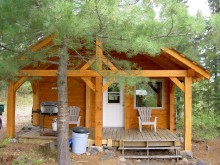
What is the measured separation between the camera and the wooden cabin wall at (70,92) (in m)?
9.15

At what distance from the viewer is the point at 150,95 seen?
917cm

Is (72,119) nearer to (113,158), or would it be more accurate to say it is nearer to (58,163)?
(113,158)

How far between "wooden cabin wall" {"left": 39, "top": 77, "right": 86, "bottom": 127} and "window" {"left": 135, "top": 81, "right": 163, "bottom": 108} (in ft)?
6.03

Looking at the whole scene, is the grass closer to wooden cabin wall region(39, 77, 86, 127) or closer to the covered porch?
the covered porch

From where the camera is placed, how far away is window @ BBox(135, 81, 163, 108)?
9.14m

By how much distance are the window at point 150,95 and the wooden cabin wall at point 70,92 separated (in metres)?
1.84

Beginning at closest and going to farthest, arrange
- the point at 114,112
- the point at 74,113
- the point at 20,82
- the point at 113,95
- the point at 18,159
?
the point at 18,159, the point at 20,82, the point at 74,113, the point at 114,112, the point at 113,95

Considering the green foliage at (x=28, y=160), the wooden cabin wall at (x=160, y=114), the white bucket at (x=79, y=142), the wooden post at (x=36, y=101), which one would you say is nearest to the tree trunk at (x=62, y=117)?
the green foliage at (x=28, y=160)

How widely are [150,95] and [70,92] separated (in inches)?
106

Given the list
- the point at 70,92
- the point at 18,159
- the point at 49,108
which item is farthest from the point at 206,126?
the point at 18,159

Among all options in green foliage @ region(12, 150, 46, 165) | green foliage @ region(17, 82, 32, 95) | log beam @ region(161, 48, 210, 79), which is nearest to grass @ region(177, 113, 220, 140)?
log beam @ region(161, 48, 210, 79)

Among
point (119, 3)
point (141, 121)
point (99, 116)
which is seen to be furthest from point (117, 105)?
point (119, 3)

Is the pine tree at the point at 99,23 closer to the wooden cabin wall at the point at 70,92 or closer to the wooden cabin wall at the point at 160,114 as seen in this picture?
the wooden cabin wall at the point at 70,92

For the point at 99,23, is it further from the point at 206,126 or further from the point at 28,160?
the point at 206,126
